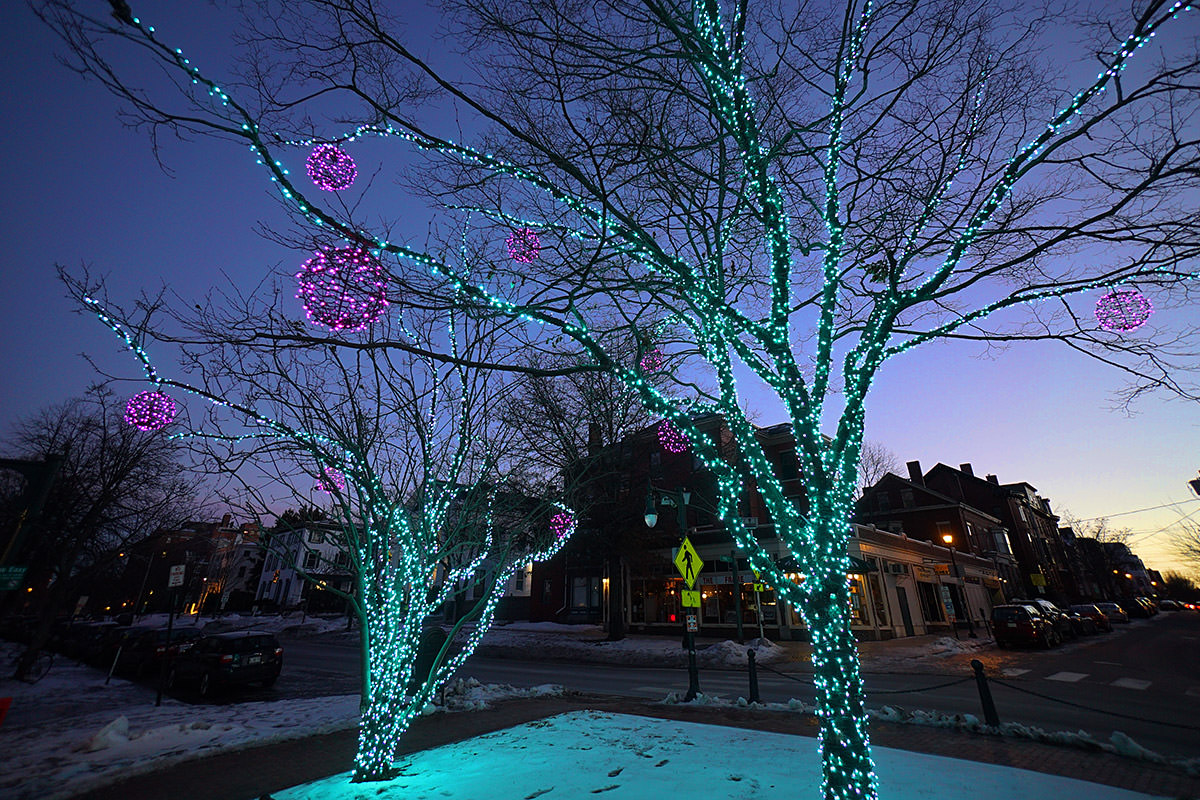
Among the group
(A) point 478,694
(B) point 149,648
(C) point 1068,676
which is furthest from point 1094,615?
(B) point 149,648

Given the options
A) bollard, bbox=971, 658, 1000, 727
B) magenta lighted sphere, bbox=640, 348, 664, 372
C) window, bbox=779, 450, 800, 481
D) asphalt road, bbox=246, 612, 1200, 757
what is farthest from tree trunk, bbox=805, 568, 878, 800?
window, bbox=779, 450, 800, 481

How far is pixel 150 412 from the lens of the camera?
5.07 meters

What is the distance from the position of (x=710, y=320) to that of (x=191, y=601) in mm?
81672

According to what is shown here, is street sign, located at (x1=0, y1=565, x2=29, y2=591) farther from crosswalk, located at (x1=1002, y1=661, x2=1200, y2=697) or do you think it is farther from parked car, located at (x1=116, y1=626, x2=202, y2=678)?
crosswalk, located at (x1=1002, y1=661, x2=1200, y2=697)

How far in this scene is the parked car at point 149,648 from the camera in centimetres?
1576

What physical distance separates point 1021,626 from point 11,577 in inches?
1173

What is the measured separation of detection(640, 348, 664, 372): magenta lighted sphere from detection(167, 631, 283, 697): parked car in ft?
44.1

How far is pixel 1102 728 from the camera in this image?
7.79 meters

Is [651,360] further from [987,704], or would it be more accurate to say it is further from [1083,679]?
[1083,679]

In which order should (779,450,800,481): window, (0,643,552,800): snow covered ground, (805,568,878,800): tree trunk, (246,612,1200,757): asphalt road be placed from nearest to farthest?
(805,568,878,800): tree trunk, (0,643,552,800): snow covered ground, (246,612,1200,757): asphalt road, (779,450,800,481): window

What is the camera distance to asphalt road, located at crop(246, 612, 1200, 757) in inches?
319

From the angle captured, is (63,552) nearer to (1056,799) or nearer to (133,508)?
(133,508)

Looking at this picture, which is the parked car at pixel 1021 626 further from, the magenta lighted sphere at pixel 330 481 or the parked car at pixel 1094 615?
the magenta lighted sphere at pixel 330 481

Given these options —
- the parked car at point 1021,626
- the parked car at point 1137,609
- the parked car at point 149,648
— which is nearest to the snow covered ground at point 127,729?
the parked car at point 149,648
